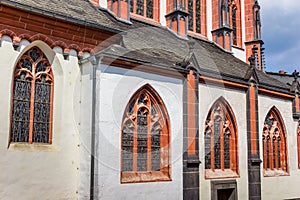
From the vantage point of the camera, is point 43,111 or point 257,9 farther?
point 257,9

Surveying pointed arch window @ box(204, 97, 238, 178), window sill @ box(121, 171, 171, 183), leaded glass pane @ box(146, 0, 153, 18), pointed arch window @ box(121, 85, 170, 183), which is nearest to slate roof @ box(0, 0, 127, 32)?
pointed arch window @ box(121, 85, 170, 183)

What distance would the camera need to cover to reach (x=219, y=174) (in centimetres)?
1466

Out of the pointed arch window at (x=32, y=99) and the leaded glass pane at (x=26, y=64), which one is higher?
the leaded glass pane at (x=26, y=64)

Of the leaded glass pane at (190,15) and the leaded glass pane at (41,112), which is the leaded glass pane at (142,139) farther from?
the leaded glass pane at (190,15)

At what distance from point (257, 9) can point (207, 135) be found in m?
12.7

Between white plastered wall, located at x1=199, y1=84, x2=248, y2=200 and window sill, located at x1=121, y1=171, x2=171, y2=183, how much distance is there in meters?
1.98

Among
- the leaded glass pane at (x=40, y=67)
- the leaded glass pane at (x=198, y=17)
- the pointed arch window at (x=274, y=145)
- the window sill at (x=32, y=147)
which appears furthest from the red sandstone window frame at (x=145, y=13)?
the window sill at (x=32, y=147)

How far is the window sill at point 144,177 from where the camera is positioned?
37.3 feet

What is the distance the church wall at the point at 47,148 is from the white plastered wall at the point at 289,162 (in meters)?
8.90

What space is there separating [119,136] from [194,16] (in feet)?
39.9

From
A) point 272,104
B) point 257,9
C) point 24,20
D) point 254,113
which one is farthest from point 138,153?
point 257,9

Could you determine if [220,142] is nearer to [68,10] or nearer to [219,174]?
[219,174]

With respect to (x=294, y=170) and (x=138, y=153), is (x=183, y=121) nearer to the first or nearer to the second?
(x=138, y=153)

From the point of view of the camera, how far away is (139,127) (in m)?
12.0
